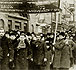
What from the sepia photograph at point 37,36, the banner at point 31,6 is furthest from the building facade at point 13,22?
the banner at point 31,6

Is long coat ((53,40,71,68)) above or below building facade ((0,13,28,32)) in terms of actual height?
below

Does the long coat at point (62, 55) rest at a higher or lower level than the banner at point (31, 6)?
lower

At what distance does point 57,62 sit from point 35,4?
309cm

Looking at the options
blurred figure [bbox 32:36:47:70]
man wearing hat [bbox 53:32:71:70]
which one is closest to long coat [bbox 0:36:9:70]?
blurred figure [bbox 32:36:47:70]

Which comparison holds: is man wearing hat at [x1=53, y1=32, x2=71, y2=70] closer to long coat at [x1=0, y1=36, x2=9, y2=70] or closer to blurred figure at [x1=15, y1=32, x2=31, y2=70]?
blurred figure at [x1=15, y1=32, x2=31, y2=70]

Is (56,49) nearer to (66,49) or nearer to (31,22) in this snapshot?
(66,49)

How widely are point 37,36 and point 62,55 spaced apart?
94cm

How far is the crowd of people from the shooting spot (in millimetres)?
7070

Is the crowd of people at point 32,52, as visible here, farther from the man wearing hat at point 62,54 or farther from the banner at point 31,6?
the banner at point 31,6

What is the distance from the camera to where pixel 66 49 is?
7.67 m

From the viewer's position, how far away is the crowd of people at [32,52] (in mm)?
7070

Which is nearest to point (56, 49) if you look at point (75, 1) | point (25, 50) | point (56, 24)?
point (25, 50)

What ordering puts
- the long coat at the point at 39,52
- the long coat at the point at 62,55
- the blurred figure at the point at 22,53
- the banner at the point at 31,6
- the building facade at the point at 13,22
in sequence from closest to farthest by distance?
1. the blurred figure at the point at 22,53
2. the long coat at the point at 39,52
3. the long coat at the point at 62,55
4. the banner at the point at 31,6
5. the building facade at the point at 13,22

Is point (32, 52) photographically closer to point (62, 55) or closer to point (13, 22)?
point (62, 55)
